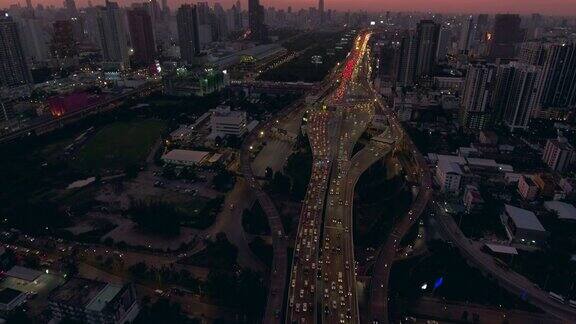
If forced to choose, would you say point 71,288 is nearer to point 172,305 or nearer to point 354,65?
point 172,305

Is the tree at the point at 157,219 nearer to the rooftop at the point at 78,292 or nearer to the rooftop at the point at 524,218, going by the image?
the rooftop at the point at 78,292

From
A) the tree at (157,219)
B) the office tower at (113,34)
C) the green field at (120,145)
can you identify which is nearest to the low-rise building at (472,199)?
the tree at (157,219)

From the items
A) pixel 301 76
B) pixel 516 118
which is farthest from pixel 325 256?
pixel 301 76

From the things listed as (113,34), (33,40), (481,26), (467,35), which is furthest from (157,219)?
(481,26)

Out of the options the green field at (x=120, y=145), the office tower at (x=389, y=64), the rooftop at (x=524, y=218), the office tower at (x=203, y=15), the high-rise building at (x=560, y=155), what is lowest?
the green field at (x=120, y=145)

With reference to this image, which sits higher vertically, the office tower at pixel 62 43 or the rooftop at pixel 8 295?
the office tower at pixel 62 43

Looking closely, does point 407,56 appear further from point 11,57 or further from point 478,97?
point 11,57

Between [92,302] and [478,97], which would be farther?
[478,97]

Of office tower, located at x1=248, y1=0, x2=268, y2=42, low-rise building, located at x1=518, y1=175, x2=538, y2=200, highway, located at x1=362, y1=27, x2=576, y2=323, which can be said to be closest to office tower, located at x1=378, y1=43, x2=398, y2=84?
low-rise building, located at x1=518, y1=175, x2=538, y2=200
